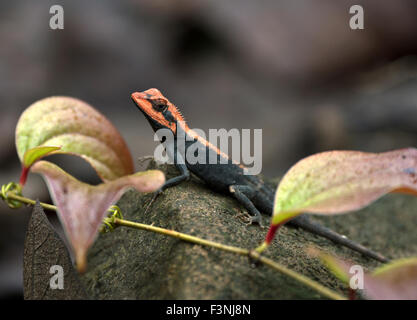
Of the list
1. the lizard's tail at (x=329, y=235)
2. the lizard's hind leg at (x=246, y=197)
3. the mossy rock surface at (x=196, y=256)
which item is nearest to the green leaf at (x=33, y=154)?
the mossy rock surface at (x=196, y=256)

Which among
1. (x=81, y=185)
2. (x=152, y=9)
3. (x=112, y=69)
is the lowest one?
(x=81, y=185)

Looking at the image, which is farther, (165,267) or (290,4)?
(290,4)

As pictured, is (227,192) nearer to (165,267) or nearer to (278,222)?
(165,267)

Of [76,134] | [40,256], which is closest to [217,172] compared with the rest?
[76,134]

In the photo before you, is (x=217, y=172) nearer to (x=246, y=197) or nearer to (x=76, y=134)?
(x=246, y=197)

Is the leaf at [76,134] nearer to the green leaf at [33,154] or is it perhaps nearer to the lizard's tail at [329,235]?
the green leaf at [33,154]

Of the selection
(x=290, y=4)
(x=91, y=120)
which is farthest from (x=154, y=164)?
(x=290, y=4)
